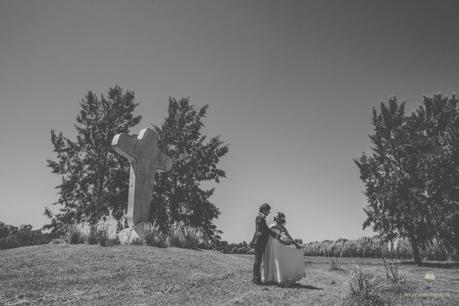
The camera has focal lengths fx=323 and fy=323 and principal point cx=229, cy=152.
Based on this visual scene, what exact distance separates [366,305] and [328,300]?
773mm

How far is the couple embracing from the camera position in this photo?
7.02 m

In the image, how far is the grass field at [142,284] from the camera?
5039mm

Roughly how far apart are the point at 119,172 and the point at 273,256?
17.6m

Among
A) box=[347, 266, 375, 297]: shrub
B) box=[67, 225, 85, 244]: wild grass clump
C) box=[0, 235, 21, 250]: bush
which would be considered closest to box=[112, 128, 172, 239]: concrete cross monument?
box=[67, 225, 85, 244]: wild grass clump

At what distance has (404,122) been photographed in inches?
749

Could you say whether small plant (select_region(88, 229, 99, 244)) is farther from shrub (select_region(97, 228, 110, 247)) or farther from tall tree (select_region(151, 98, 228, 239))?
tall tree (select_region(151, 98, 228, 239))

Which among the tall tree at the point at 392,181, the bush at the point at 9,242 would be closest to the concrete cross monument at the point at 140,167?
the bush at the point at 9,242

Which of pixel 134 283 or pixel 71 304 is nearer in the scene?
pixel 71 304

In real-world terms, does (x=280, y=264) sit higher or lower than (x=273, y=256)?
lower

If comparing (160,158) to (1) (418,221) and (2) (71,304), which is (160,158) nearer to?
(2) (71,304)

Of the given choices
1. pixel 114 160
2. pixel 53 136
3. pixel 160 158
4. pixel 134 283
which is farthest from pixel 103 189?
pixel 134 283

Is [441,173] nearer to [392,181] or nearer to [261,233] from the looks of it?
[392,181]

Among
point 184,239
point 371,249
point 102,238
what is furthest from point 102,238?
point 371,249

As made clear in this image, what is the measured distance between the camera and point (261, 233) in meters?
7.12
